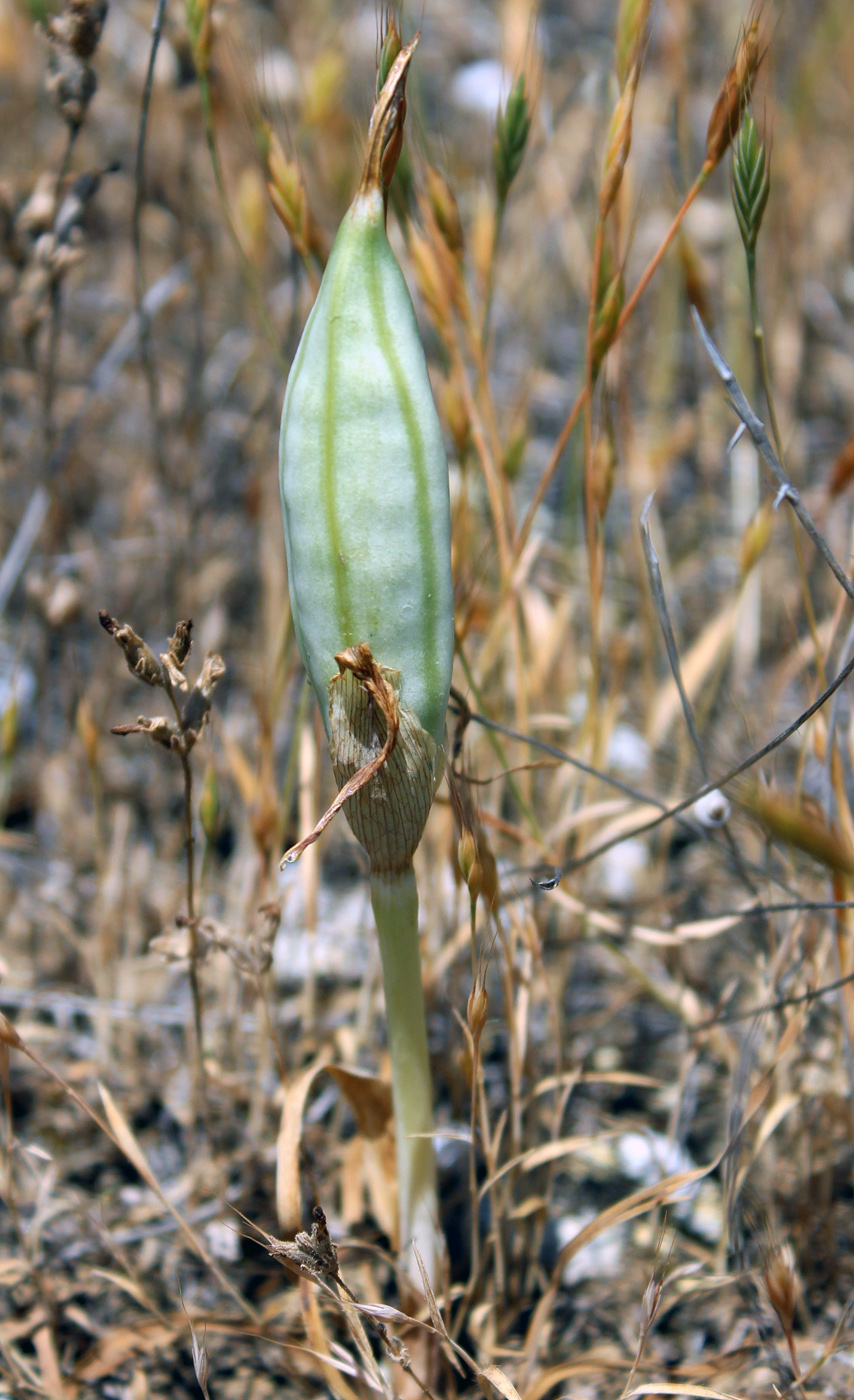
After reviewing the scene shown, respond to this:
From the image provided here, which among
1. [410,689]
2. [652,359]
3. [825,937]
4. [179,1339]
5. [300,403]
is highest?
[652,359]

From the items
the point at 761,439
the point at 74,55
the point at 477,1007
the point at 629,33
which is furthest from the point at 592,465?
the point at 74,55

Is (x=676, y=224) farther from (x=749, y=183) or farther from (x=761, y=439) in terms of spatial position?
(x=761, y=439)

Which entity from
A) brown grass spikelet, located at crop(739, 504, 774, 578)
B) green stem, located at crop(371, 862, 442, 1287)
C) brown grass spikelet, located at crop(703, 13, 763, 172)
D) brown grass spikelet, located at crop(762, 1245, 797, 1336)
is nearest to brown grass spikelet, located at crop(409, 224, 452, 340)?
brown grass spikelet, located at crop(703, 13, 763, 172)

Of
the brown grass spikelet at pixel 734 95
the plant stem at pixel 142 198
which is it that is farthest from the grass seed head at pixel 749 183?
the plant stem at pixel 142 198

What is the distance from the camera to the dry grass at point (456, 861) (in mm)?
797

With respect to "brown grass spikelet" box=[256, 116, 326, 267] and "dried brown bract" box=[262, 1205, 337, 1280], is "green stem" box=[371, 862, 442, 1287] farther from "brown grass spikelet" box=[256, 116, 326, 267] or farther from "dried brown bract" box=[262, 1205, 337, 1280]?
"brown grass spikelet" box=[256, 116, 326, 267]

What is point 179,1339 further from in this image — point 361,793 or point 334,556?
point 334,556

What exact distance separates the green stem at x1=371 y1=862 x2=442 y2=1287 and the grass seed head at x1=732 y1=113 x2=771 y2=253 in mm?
469

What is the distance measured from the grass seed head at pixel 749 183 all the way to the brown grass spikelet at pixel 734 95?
17 mm

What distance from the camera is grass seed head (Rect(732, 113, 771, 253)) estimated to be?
0.69 meters

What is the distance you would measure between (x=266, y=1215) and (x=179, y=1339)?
0.13 m

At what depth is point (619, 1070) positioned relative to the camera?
112 cm

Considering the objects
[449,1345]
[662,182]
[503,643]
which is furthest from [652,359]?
[449,1345]

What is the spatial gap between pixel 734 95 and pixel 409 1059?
68 cm
